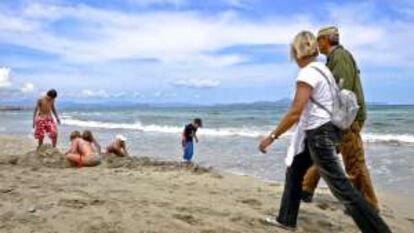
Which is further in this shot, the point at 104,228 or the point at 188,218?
the point at 188,218

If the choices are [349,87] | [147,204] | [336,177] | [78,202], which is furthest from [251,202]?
[78,202]

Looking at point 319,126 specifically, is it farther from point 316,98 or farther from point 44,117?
point 44,117

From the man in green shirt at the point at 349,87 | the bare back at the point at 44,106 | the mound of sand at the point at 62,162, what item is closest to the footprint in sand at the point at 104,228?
the man in green shirt at the point at 349,87

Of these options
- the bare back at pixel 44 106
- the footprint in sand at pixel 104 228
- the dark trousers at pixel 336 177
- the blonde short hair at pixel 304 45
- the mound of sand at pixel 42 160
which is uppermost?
the blonde short hair at pixel 304 45

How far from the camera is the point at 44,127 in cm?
1239

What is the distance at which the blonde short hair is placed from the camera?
16.2 feet

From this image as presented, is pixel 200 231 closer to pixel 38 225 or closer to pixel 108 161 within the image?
pixel 38 225

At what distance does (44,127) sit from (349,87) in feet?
26.6

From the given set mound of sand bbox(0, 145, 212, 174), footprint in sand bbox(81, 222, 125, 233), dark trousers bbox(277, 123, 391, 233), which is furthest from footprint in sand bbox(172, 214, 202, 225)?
mound of sand bbox(0, 145, 212, 174)

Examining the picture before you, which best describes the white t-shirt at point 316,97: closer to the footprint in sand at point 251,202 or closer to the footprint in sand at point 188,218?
the footprint in sand at point 188,218

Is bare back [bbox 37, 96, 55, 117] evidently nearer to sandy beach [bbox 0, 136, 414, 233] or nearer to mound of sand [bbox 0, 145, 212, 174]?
mound of sand [bbox 0, 145, 212, 174]

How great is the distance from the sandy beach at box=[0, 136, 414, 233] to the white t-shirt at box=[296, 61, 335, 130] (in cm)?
113

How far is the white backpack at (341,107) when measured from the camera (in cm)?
493

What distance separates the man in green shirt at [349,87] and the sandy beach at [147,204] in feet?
1.56
